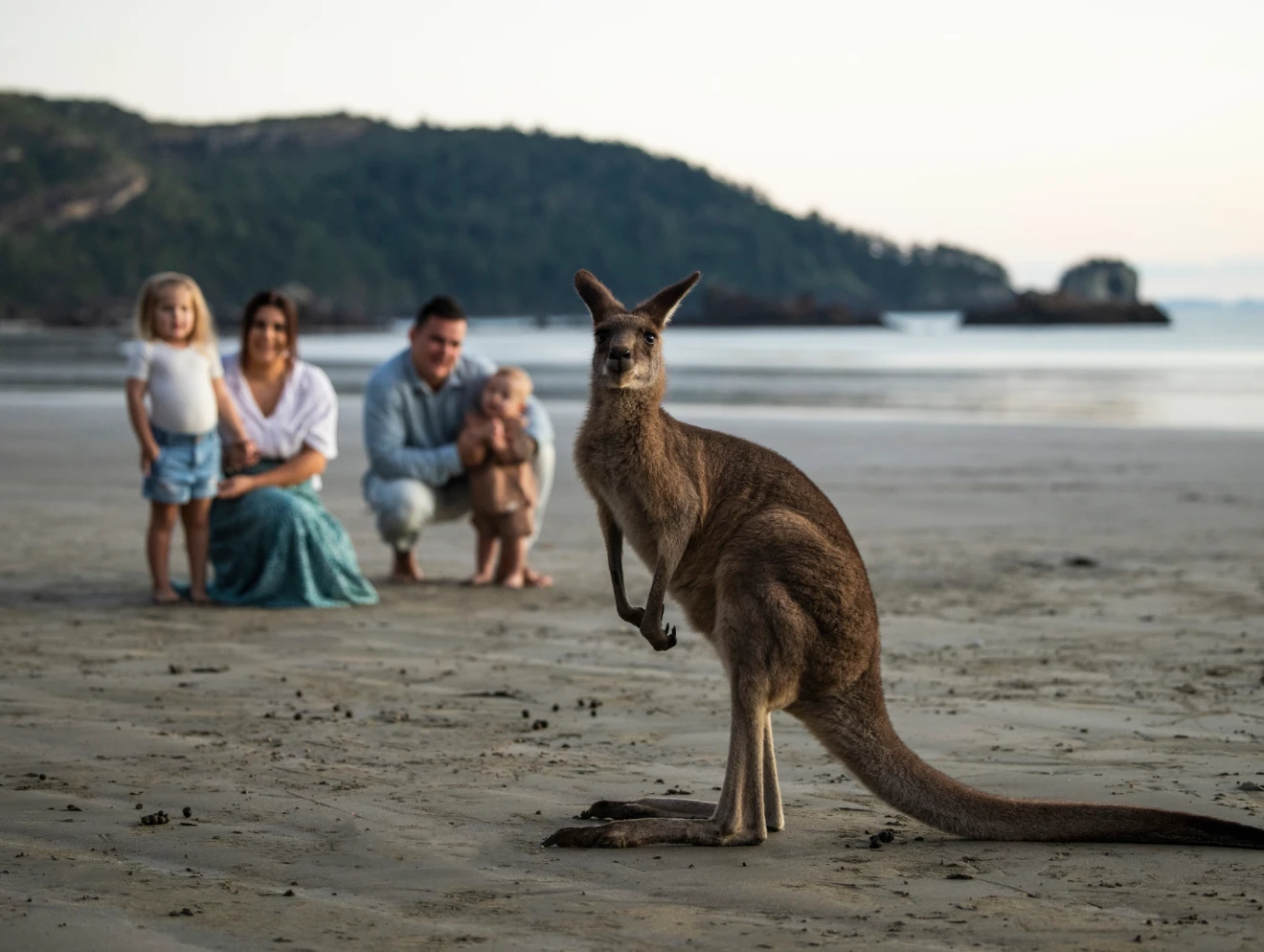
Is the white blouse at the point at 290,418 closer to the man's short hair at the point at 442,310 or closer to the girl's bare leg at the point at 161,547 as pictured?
the girl's bare leg at the point at 161,547

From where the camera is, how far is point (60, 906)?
2922mm

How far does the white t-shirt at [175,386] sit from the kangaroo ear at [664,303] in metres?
3.39

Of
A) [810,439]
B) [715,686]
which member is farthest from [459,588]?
[810,439]

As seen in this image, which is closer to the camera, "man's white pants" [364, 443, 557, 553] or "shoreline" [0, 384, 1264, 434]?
"man's white pants" [364, 443, 557, 553]

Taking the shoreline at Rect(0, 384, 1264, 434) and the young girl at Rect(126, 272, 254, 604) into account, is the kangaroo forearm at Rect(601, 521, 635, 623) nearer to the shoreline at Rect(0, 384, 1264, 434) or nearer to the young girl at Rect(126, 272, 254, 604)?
the young girl at Rect(126, 272, 254, 604)

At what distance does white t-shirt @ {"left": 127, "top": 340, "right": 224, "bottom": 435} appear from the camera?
A: 659cm

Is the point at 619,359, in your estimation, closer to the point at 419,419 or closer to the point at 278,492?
the point at 278,492

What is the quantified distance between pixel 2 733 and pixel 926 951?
292cm

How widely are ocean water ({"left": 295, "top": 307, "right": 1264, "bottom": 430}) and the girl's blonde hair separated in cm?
1195

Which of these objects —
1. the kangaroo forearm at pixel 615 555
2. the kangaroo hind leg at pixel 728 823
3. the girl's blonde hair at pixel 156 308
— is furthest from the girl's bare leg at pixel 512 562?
the kangaroo hind leg at pixel 728 823

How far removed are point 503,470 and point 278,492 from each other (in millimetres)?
1139

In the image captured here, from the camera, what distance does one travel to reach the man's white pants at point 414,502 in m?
7.40

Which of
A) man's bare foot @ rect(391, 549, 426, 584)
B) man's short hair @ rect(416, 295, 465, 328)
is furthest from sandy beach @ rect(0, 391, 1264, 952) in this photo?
man's short hair @ rect(416, 295, 465, 328)

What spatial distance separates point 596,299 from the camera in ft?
12.7
